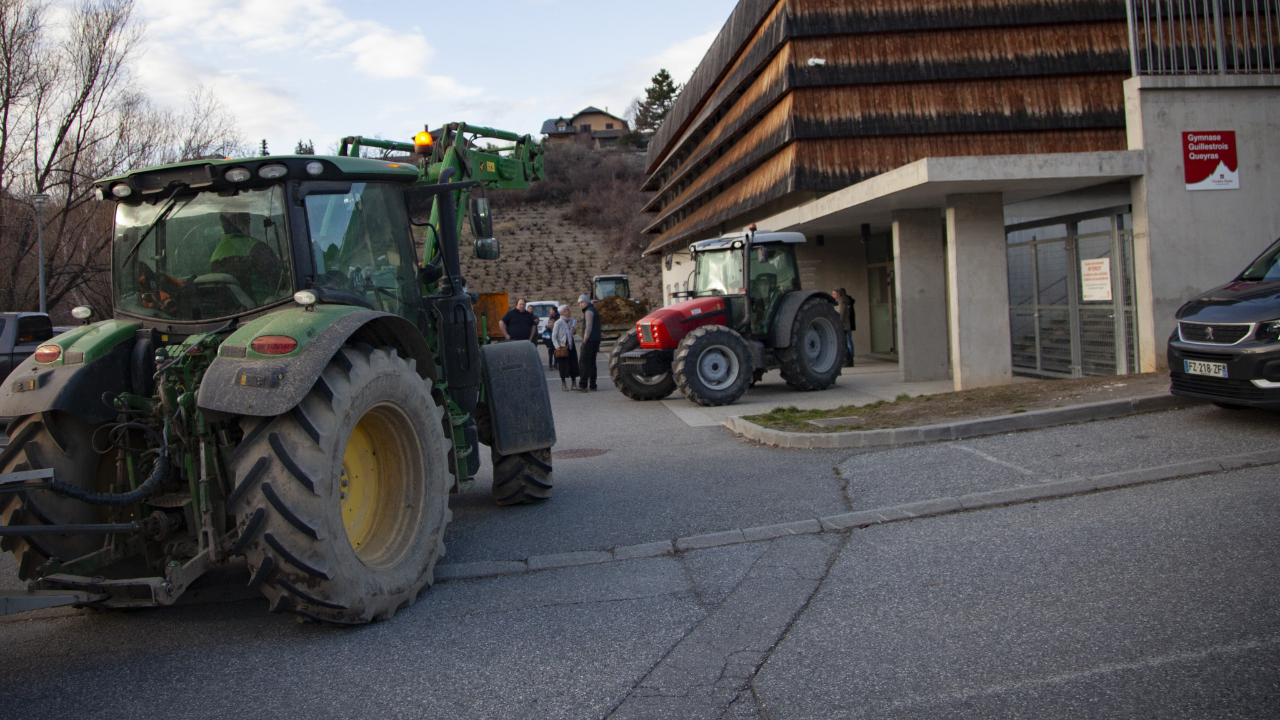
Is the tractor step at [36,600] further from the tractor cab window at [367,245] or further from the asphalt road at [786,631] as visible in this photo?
the tractor cab window at [367,245]

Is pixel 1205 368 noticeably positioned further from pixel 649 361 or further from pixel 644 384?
pixel 644 384

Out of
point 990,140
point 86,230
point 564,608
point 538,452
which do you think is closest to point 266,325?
point 564,608

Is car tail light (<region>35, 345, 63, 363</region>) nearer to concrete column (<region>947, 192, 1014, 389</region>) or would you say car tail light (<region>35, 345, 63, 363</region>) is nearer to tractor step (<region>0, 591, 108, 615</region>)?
tractor step (<region>0, 591, 108, 615</region>)

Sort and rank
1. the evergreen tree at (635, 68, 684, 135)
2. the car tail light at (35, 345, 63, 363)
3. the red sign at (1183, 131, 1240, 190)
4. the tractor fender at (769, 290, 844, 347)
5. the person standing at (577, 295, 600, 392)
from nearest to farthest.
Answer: the car tail light at (35, 345, 63, 363) → the red sign at (1183, 131, 1240, 190) → the tractor fender at (769, 290, 844, 347) → the person standing at (577, 295, 600, 392) → the evergreen tree at (635, 68, 684, 135)

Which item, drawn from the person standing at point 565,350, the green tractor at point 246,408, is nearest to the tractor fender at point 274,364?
the green tractor at point 246,408

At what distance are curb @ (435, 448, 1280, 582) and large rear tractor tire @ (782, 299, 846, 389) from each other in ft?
26.0

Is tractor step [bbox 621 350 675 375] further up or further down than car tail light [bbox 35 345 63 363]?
further down

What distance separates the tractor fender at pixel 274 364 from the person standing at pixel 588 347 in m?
12.8

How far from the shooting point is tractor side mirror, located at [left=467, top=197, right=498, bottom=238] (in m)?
6.12

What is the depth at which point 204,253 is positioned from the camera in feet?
16.9

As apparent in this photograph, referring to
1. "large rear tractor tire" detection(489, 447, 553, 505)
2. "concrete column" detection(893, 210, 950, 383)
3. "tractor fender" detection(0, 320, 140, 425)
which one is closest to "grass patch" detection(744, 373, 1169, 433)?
"large rear tractor tire" detection(489, 447, 553, 505)

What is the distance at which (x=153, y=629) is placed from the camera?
4.89m

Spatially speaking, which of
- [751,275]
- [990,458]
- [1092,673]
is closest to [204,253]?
[1092,673]

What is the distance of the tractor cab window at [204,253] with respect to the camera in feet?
16.7
